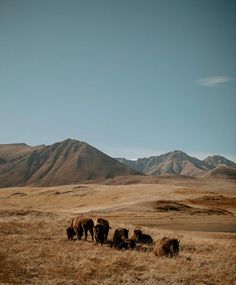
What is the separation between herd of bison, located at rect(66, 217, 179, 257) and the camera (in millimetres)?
18297

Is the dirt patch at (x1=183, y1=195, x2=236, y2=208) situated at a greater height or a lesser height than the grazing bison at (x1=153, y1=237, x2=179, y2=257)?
lesser

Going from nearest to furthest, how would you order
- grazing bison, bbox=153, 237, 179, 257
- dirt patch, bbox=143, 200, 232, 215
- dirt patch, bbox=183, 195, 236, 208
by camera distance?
A: grazing bison, bbox=153, 237, 179, 257 < dirt patch, bbox=143, 200, 232, 215 < dirt patch, bbox=183, 195, 236, 208

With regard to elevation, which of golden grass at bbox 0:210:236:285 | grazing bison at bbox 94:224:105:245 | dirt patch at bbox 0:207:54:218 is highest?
grazing bison at bbox 94:224:105:245

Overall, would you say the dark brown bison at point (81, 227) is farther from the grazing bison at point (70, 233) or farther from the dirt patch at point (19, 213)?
the dirt patch at point (19, 213)

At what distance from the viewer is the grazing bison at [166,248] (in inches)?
712

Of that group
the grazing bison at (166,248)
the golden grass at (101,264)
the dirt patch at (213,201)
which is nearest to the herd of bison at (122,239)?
the grazing bison at (166,248)

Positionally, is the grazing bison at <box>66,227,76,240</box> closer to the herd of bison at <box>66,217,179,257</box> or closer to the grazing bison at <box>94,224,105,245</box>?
the herd of bison at <box>66,217,179,257</box>

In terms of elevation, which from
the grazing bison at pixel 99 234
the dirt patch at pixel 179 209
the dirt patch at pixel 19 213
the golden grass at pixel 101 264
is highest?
the grazing bison at pixel 99 234

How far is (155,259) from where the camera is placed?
17016 millimetres

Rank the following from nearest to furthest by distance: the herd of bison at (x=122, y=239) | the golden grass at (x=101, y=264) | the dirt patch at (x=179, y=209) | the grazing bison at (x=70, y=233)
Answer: the golden grass at (x=101, y=264) → the herd of bison at (x=122, y=239) → the grazing bison at (x=70, y=233) → the dirt patch at (x=179, y=209)

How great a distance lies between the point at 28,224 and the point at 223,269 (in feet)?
57.2

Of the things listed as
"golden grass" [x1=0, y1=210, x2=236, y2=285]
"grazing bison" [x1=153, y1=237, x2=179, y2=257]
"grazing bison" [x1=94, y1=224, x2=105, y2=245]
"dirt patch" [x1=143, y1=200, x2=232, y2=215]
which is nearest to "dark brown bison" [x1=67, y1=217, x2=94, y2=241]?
"golden grass" [x1=0, y1=210, x2=236, y2=285]

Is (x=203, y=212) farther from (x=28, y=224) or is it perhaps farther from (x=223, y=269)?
(x=223, y=269)

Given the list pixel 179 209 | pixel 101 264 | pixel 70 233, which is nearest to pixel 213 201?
pixel 179 209
